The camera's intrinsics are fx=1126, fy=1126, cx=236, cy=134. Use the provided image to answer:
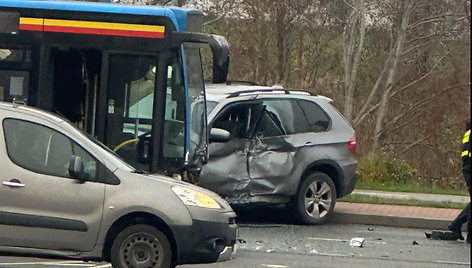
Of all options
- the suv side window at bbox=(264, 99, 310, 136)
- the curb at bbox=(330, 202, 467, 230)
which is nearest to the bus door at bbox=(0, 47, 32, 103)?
the suv side window at bbox=(264, 99, 310, 136)

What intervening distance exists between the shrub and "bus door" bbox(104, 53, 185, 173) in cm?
962

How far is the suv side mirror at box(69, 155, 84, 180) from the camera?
959cm

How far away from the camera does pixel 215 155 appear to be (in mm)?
14633

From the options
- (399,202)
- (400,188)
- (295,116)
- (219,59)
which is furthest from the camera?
(400,188)

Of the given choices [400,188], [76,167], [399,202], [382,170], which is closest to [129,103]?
[76,167]

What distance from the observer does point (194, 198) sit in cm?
991

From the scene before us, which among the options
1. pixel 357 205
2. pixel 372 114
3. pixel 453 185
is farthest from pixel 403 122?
pixel 357 205

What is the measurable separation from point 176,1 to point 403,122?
7445 mm

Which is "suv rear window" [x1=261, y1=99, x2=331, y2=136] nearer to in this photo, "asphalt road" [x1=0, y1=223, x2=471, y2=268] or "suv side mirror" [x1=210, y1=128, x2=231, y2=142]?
"suv side mirror" [x1=210, y1=128, x2=231, y2=142]

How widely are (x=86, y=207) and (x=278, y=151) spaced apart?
5847mm

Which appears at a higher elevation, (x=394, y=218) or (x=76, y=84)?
(x=76, y=84)

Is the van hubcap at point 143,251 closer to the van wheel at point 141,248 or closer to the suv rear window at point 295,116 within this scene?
the van wheel at point 141,248

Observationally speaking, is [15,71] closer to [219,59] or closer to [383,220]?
[219,59]

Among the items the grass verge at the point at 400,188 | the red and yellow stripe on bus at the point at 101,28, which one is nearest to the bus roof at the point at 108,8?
the red and yellow stripe on bus at the point at 101,28
